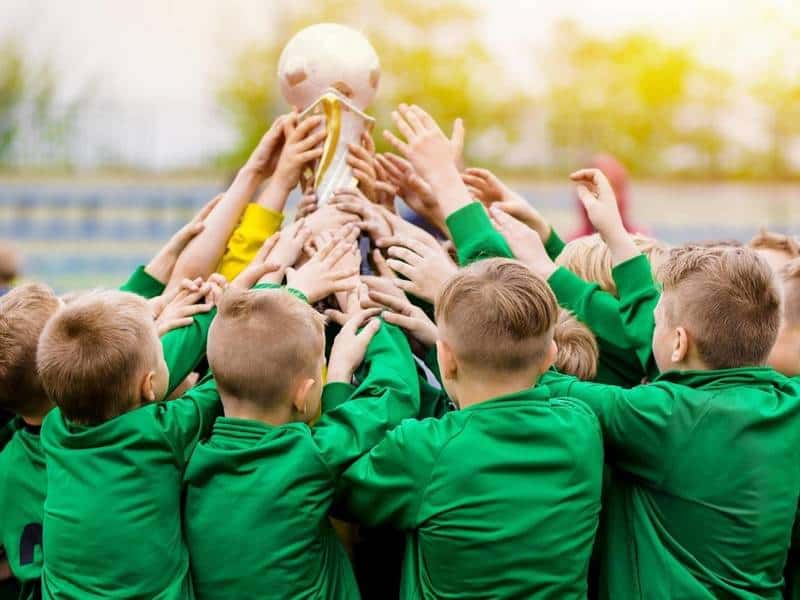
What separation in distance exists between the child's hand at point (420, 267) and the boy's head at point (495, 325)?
42 centimetres

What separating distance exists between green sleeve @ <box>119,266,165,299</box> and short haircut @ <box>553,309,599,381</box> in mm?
1284

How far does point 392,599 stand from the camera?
2496mm

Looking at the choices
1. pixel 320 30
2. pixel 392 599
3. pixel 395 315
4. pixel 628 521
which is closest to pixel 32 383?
pixel 395 315

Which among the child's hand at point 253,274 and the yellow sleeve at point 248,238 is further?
the yellow sleeve at point 248,238

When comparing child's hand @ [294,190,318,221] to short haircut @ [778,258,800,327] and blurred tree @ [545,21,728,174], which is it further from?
blurred tree @ [545,21,728,174]

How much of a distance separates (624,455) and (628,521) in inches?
6.6

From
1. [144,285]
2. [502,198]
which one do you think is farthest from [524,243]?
[144,285]

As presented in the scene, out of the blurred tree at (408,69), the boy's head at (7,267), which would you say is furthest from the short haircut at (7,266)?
the blurred tree at (408,69)

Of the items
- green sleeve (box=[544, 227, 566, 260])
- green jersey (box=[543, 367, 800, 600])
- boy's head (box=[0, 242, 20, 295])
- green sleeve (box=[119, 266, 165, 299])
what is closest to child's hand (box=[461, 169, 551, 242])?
green sleeve (box=[544, 227, 566, 260])

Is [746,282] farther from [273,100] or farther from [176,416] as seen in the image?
[273,100]

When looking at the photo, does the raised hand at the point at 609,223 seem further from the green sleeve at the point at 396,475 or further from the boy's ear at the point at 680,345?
the green sleeve at the point at 396,475

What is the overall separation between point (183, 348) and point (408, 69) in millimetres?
21763

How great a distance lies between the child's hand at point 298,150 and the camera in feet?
8.99

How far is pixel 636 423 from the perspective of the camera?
1.98 metres
